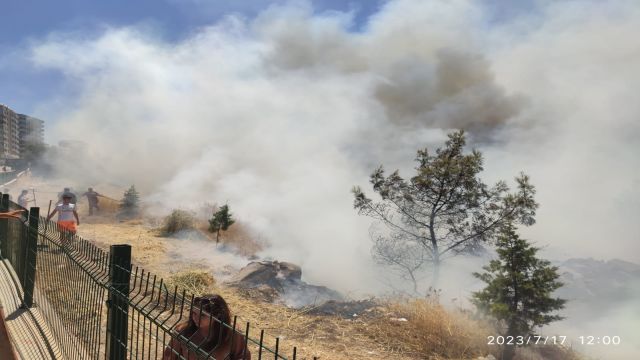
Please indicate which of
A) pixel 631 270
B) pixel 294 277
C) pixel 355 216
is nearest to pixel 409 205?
pixel 294 277

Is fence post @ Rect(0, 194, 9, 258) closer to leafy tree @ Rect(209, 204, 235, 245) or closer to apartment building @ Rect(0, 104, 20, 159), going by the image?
leafy tree @ Rect(209, 204, 235, 245)

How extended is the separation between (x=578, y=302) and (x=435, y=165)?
1311cm

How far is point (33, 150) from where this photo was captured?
1731 inches

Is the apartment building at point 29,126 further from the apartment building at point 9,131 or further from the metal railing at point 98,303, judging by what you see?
the metal railing at point 98,303

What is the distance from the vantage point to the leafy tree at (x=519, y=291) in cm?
752

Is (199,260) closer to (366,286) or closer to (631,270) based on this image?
(366,286)

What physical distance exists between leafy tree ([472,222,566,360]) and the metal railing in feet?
12.6

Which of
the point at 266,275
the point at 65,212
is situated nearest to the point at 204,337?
the point at 65,212

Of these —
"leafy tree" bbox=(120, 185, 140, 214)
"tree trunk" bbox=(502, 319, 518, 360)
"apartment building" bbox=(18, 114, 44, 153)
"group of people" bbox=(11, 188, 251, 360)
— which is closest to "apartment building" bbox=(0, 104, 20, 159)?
"apartment building" bbox=(18, 114, 44, 153)

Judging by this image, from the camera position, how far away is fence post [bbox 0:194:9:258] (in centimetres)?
604

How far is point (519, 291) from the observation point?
7668 millimetres

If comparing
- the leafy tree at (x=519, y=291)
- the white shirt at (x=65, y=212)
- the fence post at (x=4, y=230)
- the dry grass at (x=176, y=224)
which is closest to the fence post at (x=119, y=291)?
the fence post at (x=4, y=230)

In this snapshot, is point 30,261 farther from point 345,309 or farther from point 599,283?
point 599,283

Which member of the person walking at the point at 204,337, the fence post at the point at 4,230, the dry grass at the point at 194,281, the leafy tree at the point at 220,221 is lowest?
the dry grass at the point at 194,281
